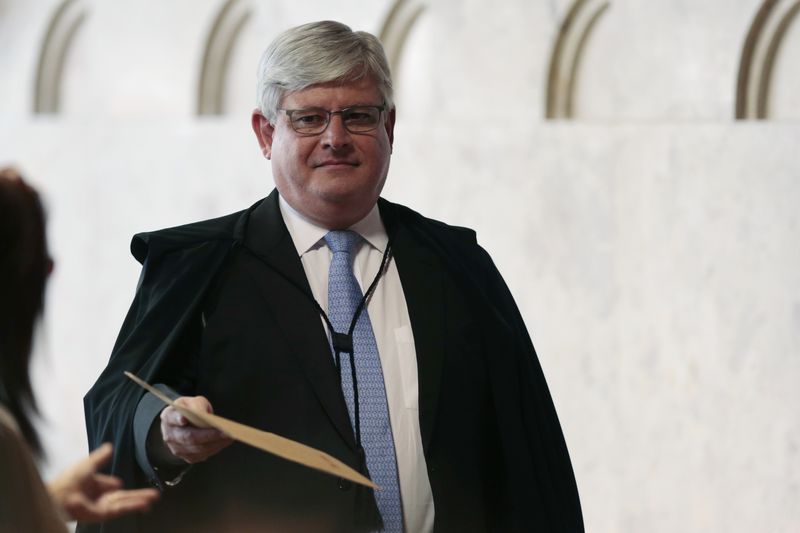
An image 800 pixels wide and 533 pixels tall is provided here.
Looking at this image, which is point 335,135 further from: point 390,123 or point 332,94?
point 390,123

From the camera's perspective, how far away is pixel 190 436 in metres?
2.76

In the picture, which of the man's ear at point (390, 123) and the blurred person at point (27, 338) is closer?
the blurred person at point (27, 338)

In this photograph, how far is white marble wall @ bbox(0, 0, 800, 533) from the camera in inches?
208

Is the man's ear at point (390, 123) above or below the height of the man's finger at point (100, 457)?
above

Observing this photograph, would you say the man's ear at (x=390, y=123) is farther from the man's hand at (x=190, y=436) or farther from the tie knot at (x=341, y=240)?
the man's hand at (x=190, y=436)

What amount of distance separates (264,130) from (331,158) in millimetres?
228

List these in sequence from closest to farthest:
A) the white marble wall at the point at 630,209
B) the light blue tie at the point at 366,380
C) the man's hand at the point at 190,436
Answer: the man's hand at the point at 190,436 < the light blue tie at the point at 366,380 < the white marble wall at the point at 630,209

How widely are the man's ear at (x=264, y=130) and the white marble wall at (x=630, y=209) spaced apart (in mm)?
2538

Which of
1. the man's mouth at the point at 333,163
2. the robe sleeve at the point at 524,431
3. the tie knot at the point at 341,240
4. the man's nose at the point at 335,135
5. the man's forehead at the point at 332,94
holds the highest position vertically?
the man's forehead at the point at 332,94

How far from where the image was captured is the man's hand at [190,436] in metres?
2.73

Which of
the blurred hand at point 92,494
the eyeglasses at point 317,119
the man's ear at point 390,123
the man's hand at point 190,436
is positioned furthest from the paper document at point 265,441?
the man's ear at point 390,123

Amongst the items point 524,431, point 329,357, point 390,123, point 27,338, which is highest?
point 390,123

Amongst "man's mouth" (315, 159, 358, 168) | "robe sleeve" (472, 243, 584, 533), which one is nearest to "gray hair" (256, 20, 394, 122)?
"man's mouth" (315, 159, 358, 168)

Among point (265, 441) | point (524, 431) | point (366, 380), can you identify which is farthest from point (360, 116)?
point (265, 441)
